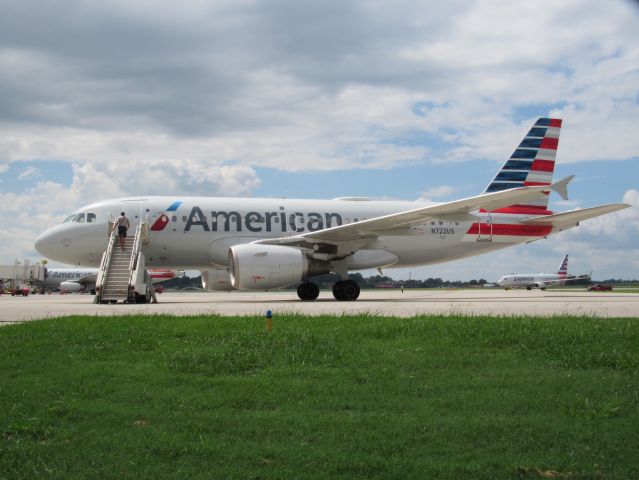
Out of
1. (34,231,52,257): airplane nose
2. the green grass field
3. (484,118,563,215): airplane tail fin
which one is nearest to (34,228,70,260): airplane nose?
(34,231,52,257): airplane nose

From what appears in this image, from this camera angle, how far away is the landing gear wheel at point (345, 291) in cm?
2188

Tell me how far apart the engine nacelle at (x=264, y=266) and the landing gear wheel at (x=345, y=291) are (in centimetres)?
223

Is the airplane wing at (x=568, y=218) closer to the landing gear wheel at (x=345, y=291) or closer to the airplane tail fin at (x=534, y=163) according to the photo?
the airplane tail fin at (x=534, y=163)

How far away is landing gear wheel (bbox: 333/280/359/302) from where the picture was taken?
21875 millimetres

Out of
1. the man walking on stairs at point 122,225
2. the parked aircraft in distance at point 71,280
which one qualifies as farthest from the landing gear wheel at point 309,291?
the parked aircraft in distance at point 71,280

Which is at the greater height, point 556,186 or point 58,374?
point 556,186

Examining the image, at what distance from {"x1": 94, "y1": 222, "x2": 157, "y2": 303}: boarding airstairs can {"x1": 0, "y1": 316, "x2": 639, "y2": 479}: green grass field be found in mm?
10141

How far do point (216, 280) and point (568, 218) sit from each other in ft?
43.4

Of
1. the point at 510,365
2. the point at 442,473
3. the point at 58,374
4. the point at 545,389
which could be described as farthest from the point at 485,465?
the point at 58,374

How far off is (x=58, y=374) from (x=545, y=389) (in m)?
4.60

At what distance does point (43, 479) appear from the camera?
427cm

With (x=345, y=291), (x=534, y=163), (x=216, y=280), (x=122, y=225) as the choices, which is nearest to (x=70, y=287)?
(x=216, y=280)

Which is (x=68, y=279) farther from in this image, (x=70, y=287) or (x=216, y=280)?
(x=216, y=280)

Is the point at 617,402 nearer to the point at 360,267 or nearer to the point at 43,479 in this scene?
the point at 43,479
